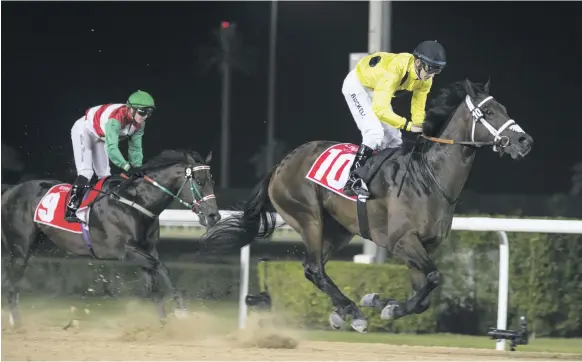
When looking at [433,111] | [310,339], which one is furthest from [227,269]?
[433,111]

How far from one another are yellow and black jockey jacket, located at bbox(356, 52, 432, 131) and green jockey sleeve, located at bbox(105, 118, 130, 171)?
1.36 meters

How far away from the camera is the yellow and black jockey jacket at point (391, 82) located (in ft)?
15.6

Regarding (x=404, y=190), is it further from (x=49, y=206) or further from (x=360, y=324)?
(x=49, y=206)

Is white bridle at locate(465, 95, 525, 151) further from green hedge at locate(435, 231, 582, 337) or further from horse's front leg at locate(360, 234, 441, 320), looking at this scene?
green hedge at locate(435, 231, 582, 337)

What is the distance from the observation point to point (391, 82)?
479cm

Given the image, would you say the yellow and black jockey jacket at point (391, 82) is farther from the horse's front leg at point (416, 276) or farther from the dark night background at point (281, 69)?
the dark night background at point (281, 69)

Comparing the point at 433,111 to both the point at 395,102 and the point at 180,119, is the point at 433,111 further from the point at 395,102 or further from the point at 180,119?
the point at 180,119

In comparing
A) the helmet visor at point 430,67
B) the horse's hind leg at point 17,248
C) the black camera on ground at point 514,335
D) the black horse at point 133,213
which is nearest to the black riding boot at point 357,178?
the helmet visor at point 430,67

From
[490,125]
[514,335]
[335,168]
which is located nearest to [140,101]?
[335,168]

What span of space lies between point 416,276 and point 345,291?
1.31 metres

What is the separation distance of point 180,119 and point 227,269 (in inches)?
263

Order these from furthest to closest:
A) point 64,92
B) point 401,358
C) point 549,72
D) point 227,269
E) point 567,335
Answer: point 549,72, point 64,92, point 227,269, point 567,335, point 401,358

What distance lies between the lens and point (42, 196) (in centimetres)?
610

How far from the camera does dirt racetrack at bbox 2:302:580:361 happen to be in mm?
4840
